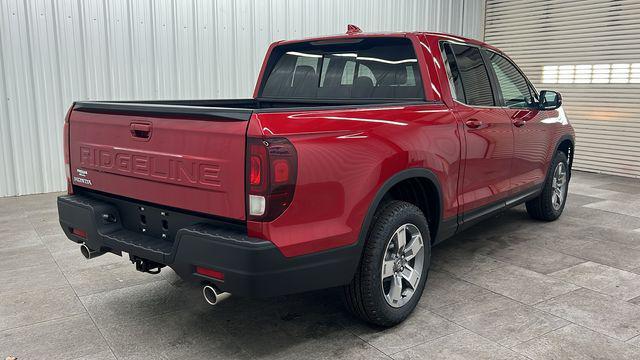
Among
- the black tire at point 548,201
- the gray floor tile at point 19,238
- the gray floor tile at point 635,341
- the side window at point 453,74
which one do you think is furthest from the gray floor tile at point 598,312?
the gray floor tile at point 19,238

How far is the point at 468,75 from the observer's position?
155 inches

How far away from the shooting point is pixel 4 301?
11.4 feet

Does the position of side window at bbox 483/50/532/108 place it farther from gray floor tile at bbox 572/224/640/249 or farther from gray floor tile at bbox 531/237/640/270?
gray floor tile at bbox 572/224/640/249

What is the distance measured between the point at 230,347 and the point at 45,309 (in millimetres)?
1408

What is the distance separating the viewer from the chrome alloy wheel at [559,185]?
5449 millimetres

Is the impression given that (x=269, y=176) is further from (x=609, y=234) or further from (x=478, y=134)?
(x=609, y=234)

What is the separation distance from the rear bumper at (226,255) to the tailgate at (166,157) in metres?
0.12

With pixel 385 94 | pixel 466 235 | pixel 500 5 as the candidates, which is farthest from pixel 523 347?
pixel 500 5

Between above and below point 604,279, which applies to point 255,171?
above

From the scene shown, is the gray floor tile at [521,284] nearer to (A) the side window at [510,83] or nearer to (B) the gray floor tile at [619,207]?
(A) the side window at [510,83]

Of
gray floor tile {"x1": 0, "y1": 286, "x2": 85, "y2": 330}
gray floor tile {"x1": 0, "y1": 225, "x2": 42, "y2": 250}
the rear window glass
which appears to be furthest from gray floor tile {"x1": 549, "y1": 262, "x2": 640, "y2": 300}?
gray floor tile {"x1": 0, "y1": 225, "x2": 42, "y2": 250}

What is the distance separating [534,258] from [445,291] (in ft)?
4.01

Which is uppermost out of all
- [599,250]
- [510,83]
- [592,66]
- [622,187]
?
[592,66]

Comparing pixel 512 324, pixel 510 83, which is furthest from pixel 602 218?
pixel 512 324
